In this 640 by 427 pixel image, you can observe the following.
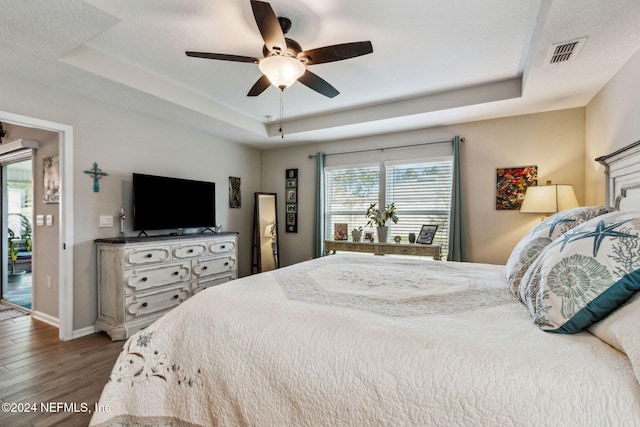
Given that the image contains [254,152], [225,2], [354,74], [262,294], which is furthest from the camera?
[254,152]

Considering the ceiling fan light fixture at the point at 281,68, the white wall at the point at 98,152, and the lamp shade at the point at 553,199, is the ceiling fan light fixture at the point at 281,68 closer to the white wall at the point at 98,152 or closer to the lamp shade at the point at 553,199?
the white wall at the point at 98,152

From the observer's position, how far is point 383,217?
176 inches

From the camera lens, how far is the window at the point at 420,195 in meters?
4.18

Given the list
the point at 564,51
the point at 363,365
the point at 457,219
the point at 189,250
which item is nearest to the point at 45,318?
the point at 189,250

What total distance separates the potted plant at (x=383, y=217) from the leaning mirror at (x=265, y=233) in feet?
5.71

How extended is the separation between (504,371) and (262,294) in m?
1.04

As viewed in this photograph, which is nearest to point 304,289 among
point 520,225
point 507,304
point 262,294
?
point 262,294

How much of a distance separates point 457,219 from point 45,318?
511cm

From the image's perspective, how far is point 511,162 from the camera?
3.73 m

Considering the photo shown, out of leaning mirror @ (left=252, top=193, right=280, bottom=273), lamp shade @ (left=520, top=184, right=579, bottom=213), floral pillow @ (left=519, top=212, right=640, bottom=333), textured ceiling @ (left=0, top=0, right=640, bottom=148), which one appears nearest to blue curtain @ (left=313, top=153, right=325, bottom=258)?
leaning mirror @ (left=252, top=193, right=280, bottom=273)

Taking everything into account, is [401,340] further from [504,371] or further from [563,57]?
[563,57]

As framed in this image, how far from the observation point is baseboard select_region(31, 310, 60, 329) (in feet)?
10.8

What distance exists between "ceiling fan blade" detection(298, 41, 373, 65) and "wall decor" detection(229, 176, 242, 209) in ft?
10.3

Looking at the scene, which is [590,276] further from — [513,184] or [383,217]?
[383,217]
